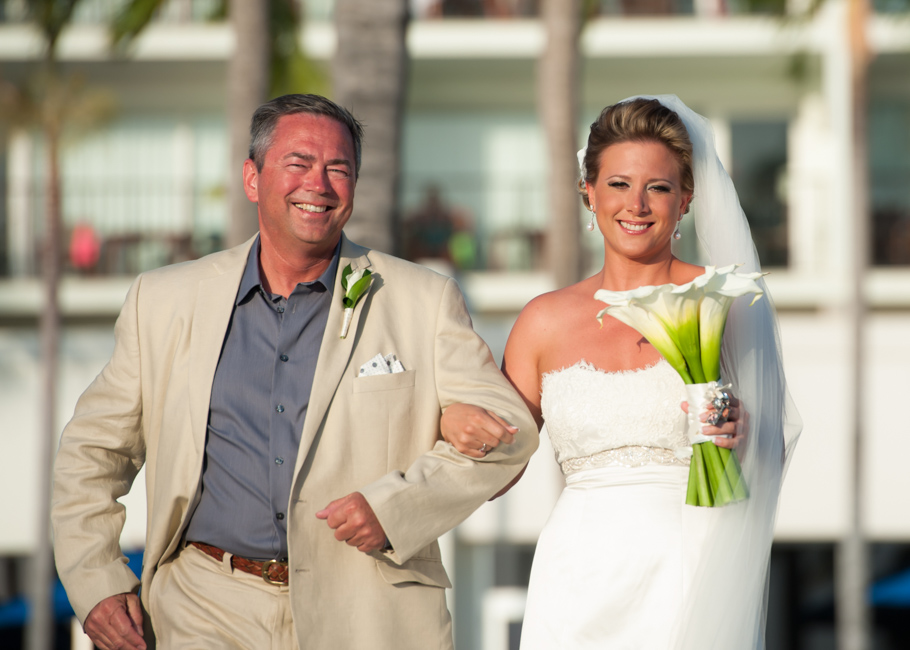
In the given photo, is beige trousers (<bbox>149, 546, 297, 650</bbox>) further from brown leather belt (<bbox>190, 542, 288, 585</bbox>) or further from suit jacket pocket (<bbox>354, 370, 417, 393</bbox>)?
suit jacket pocket (<bbox>354, 370, 417, 393</bbox>)

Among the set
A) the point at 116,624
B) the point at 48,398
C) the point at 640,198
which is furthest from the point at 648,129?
the point at 48,398

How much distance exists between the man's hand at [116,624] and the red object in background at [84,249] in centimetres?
1475

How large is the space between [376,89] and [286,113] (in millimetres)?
4464

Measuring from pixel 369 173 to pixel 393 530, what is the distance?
4.87 m

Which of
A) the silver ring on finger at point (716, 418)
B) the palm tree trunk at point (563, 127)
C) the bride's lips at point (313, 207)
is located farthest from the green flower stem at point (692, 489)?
the palm tree trunk at point (563, 127)

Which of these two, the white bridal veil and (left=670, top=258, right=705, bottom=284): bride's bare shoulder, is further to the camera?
(left=670, top=258, right=705, bottom=284): bride's bare shoulder

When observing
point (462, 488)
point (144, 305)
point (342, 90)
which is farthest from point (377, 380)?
point (342, 90)

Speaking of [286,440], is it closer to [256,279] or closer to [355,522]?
[355,522]

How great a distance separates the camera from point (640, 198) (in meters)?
3.65

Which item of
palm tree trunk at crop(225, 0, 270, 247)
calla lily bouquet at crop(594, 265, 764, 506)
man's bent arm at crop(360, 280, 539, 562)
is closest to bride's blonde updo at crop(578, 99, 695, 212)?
calla lily bouquet at crop(594, 265, 764, 506)

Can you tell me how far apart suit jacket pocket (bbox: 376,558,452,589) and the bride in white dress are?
0.58m

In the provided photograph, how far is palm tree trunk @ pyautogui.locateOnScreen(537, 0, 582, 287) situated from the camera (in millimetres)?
11984

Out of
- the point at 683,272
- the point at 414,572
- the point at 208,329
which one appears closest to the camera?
the point at 414,572

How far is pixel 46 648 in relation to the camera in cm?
1344
